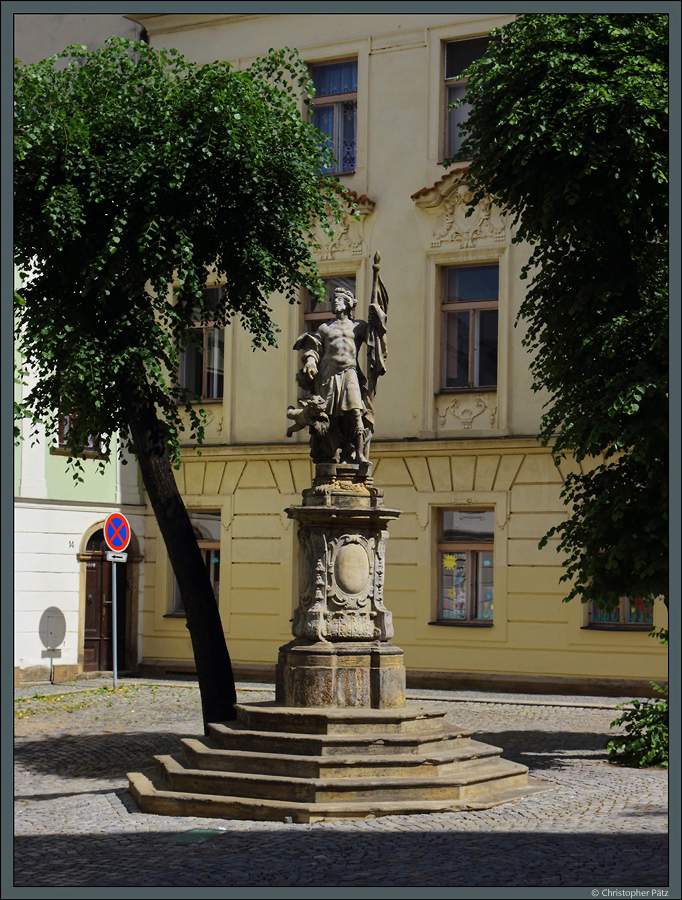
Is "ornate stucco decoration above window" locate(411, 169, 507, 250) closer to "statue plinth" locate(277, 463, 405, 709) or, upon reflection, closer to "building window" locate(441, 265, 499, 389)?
"building window" locate(441, 265, 499, 389)

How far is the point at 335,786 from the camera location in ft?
33.0

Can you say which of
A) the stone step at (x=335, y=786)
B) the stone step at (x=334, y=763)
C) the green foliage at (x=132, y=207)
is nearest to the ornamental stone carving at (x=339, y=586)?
the stone step at (x=334, y=763)

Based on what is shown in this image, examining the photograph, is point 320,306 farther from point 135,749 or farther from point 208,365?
point 135,749

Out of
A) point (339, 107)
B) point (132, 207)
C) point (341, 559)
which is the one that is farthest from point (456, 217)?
point (341, 559)

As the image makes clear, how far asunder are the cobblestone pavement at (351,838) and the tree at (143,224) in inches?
99.9

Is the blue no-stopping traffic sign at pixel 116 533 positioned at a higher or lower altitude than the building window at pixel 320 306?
lower

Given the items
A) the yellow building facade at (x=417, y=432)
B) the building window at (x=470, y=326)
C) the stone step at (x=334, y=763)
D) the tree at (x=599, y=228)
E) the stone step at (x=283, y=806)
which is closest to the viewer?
the stone step at (x=283, y=806)

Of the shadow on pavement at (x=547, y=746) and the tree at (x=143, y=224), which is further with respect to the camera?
the tree at (x=143, y=224)

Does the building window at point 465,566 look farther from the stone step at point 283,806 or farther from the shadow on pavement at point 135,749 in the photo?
the stone step at point 283,806

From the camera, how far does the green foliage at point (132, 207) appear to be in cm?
1359

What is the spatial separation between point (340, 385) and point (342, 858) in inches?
191

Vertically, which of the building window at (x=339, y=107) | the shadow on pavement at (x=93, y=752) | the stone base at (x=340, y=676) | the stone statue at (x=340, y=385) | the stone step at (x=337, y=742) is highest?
the building window at (x=339, y=107)

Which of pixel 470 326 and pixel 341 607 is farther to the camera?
pixel 470 326

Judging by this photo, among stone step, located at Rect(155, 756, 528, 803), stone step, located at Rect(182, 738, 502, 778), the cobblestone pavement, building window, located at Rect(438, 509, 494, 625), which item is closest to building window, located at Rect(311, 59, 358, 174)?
building window, located at Rect(438, 509, 494, 625)
